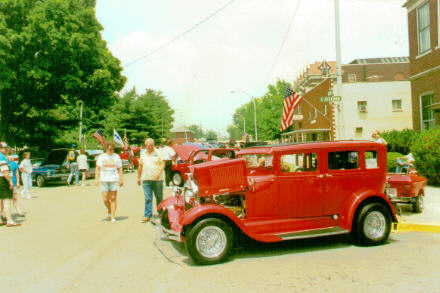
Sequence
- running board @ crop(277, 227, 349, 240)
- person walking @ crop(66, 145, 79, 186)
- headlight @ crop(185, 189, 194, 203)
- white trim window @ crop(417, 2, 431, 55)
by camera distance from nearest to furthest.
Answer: running board @ crop(277, 227, 349, 240), headlight @ crop(185, 189, 194, 203), white trim window @ crop(417, 2, 431, 55), person walking @ crop(66, 145, 79, 186)

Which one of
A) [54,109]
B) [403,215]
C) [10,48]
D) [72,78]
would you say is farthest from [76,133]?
[403,215]

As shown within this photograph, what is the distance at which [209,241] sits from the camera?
18.6 feet

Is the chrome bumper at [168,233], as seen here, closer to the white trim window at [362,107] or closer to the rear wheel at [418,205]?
the rear wheel at [418,205]

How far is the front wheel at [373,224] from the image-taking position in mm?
6359

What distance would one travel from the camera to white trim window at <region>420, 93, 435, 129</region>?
19062 mm

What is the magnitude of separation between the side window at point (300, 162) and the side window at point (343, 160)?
0.87 ft

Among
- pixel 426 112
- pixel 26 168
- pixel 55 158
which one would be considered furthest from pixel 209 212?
pixel 426 112

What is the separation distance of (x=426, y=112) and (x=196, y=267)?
18.1 meters

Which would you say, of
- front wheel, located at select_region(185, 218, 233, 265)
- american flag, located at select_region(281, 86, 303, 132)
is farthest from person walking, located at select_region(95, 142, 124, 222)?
american flag, located at select_region(281, 86, 303, 132)

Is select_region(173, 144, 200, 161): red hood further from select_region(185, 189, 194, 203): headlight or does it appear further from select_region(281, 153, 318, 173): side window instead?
select_region(185, 189, 194, 203): headlight

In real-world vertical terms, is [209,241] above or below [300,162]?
below

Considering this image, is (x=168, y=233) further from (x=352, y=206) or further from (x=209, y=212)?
(x=352, y=206)

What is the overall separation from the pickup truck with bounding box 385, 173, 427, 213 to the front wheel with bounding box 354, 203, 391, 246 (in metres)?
1.66

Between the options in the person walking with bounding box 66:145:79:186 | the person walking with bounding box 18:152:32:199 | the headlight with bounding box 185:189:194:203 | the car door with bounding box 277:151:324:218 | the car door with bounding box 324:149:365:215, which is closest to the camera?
the car door with bounding box 277:151:324:218
